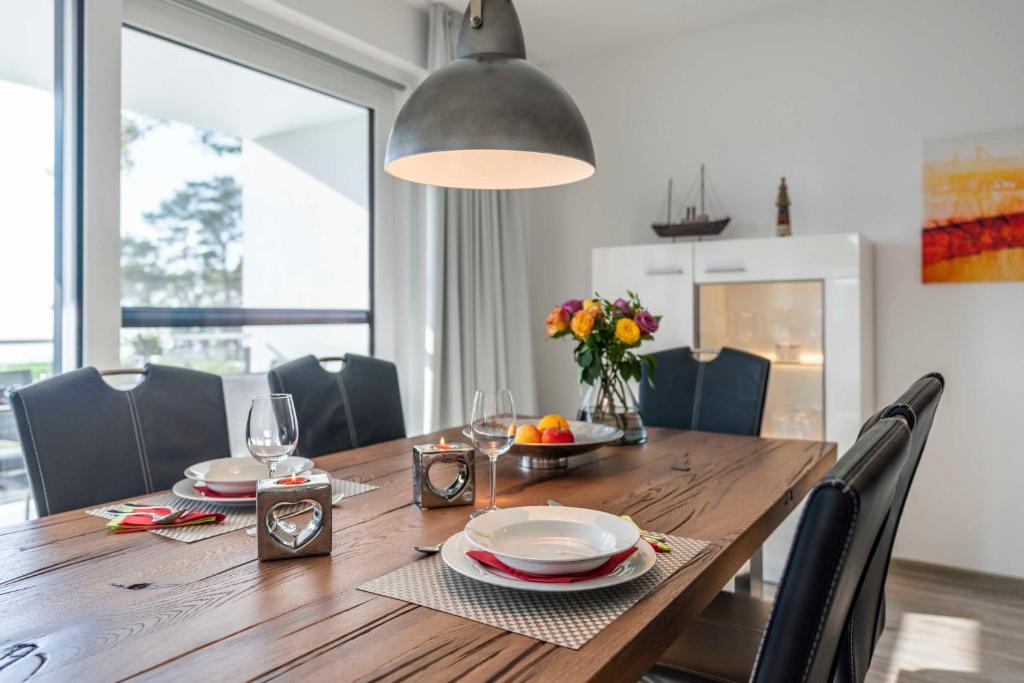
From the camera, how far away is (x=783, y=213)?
3.22 metres

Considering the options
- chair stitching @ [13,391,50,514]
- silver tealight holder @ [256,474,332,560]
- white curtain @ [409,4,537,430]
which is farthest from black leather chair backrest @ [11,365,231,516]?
white curtain @ [409,4,537,430]

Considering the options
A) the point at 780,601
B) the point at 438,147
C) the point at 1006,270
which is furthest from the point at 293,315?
the point at 1006,270

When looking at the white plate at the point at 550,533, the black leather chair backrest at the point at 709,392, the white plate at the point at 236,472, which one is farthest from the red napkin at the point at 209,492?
the black leather chair backrest at the point at 709,392

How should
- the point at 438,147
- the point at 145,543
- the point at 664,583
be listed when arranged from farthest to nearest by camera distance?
the point at 438,147 < the point at 145,543 < the point at 664,583

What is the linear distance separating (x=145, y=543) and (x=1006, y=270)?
316 cm

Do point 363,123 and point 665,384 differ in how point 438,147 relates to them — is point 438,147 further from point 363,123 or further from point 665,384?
point 363,123

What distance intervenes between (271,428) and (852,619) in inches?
37.9

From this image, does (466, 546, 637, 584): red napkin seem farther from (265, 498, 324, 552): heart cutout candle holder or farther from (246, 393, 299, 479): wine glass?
(246, 393, 299, 479): wine glass

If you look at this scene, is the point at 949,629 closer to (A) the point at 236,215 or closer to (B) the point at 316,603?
(B) the point at 316,603

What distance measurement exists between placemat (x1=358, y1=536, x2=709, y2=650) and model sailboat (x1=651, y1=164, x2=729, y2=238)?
2.52m

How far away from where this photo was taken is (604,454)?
1910 mm

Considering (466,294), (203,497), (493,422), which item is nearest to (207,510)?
(203,497)

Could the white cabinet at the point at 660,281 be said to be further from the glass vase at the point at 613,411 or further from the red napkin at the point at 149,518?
the red napkin at the point at 149,518

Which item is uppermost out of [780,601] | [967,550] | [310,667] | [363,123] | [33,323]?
[363,123]
